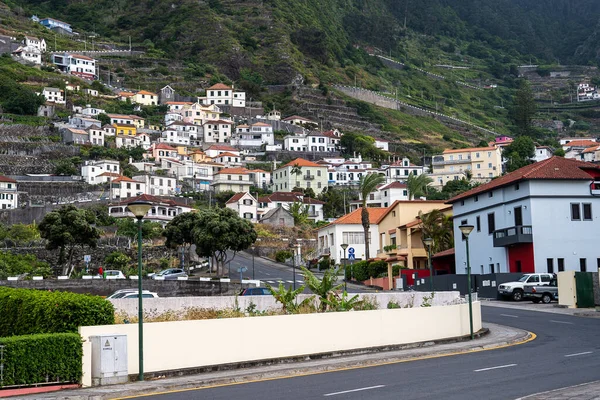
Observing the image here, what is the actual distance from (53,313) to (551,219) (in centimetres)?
4087

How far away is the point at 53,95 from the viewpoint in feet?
579

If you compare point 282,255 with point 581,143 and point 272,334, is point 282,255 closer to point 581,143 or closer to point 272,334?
point 272,334

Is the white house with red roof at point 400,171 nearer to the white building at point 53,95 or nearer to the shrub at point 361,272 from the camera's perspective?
the white building at point 53,95

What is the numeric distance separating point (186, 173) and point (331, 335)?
12358cm

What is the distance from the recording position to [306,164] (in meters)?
153

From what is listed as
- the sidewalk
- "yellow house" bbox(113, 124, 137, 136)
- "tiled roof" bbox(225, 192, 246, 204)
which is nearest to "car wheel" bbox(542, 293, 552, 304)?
the sidewalk

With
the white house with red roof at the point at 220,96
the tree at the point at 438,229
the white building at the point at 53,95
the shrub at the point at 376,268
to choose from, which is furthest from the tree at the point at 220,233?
the white house with red roof at the point at 220,96

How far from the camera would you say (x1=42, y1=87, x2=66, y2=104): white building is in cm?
17538

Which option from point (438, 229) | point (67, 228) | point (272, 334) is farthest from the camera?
point (67, 228)

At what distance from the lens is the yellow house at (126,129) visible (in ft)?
531

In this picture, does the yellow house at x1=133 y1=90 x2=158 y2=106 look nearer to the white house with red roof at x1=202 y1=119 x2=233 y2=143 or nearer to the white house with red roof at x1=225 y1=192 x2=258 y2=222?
the white house with red roof at x1=202 y1=119 x2=233 y2=143

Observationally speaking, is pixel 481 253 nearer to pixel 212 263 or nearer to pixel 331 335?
pixel 212 263

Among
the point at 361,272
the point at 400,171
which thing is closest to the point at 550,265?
the point at 361,272

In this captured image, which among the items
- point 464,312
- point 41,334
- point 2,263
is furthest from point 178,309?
point 2,263
